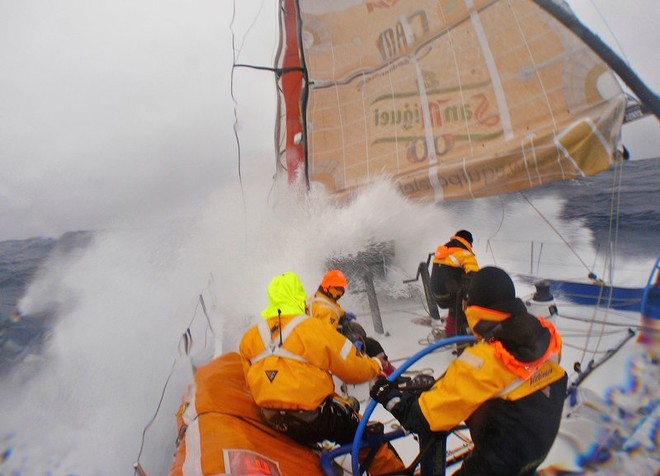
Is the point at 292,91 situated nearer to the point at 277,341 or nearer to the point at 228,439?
the point at 277,341

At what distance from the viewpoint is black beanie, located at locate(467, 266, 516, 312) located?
1357mm

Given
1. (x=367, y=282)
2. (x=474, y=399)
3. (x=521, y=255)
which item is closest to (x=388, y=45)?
(x=367, y=282)

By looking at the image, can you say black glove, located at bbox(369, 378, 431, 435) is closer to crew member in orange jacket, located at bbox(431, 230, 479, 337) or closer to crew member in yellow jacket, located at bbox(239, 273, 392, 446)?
crew member in yellow jacket, located at bbox(239, 273, 392, 446)

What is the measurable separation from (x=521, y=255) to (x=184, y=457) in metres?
5.25

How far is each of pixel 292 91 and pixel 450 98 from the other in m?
2.37

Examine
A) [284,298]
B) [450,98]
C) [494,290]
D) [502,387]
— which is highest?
[450,98]

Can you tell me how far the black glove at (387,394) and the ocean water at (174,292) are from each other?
1.74 meters

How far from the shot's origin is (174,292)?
550 cm

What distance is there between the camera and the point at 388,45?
5.09 m

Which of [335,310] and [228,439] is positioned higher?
[335,310]

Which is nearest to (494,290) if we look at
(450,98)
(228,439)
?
(228,439)

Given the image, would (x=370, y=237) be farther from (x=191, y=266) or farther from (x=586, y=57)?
(x=191, y=266)

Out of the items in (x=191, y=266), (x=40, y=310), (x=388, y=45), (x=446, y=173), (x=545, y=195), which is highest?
(x=388, y=45)

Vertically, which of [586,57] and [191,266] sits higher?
[586,57]
